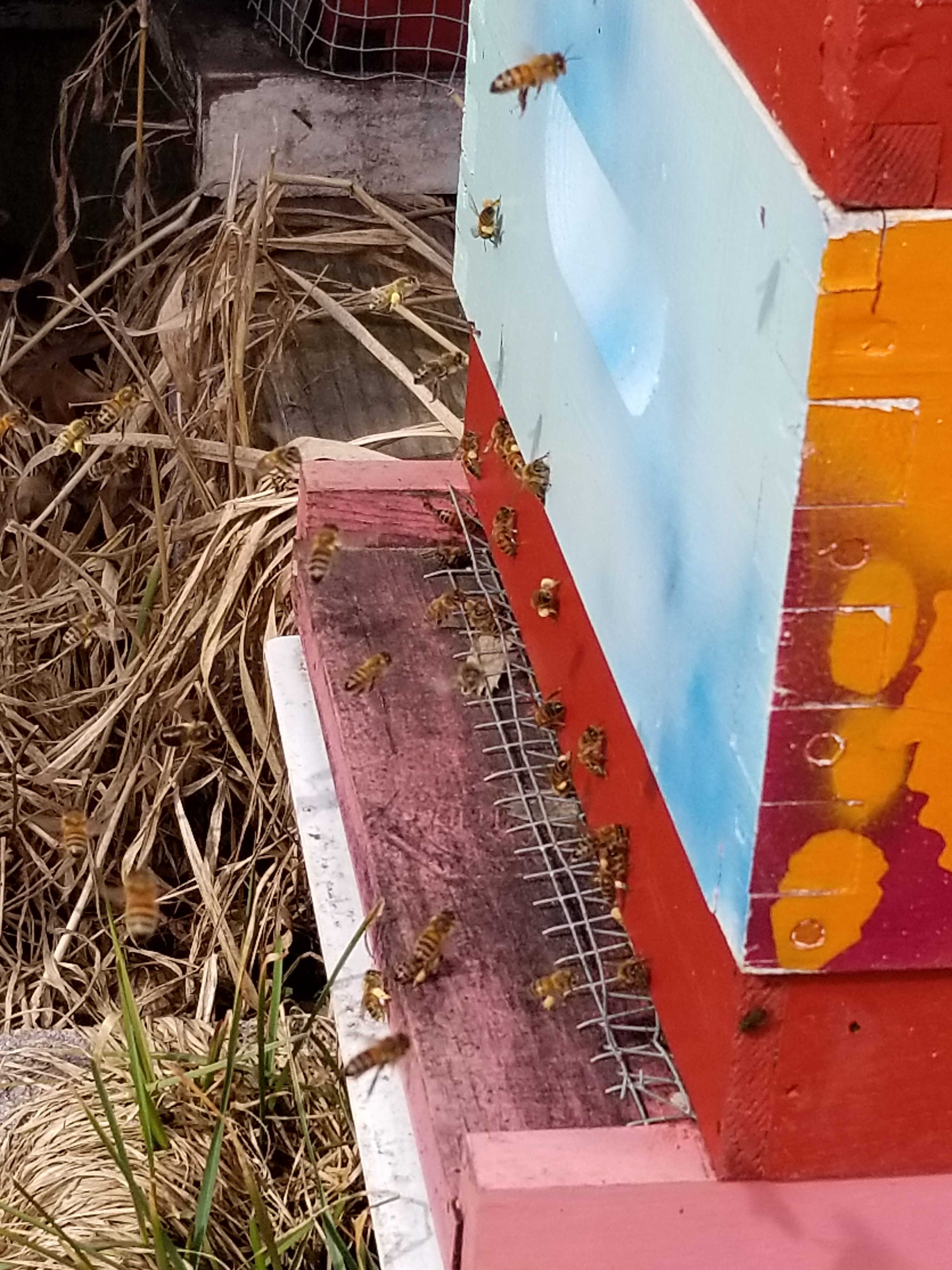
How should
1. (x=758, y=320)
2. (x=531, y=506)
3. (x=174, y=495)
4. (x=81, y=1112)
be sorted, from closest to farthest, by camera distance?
(x=758, y=320), (x=531, y=506), (x=81, y=1112), (x=174, y=495)

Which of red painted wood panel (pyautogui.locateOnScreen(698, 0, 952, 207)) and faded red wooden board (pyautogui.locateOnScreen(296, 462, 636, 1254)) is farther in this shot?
faded red wooden board (pyautogui.locateOnScreen(296, 462, 636, 1254))

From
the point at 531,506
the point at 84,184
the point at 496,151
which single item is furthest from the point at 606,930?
the point at 84,184

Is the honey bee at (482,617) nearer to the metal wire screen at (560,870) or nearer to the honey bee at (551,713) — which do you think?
the metal wire screen at (560,870)

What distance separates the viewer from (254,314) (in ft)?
9.50

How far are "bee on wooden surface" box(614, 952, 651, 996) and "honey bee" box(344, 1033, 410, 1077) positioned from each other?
0.54 feet

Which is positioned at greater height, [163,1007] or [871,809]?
[871,809]

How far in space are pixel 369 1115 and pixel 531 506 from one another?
1.99 feet

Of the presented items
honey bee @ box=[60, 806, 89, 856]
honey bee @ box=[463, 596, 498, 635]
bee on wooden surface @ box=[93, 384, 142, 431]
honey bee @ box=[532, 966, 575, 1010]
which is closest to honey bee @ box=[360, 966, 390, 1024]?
honey bee @ box=[532, 966, 575, 1010]

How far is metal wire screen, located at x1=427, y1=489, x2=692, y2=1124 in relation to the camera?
1.34m

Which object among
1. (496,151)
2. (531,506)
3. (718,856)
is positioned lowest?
(531,506)

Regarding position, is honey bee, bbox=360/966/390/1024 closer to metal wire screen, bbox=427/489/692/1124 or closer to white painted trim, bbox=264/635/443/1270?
white painted trim, bbox=264/635/443/1270

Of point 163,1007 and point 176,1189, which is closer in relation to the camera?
point 176,1189

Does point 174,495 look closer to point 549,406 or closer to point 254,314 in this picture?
point 254,314

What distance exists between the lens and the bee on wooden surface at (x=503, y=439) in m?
1.75
